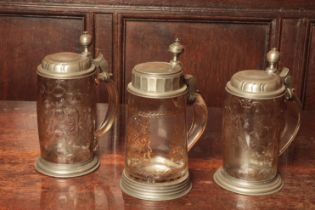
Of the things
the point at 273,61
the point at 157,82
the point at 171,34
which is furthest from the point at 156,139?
the point at 171,34

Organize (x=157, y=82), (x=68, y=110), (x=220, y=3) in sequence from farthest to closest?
(x=220, y=3) < (x=68, y=110) < (x=157, y=82)

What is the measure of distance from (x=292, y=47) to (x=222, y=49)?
0.71ft

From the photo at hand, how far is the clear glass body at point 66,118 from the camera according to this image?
3.41 feet

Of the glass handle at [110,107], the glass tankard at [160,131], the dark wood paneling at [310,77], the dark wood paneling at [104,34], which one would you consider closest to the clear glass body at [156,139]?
the glass tankard at [160,131]

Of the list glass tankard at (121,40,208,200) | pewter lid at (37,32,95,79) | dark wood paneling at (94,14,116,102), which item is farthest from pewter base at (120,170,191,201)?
dark wood paneling at (94,14,116,102)

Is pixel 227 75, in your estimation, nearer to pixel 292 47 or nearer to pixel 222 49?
pixel 222 49

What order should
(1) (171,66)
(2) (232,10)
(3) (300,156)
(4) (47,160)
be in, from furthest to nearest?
(2) (232,10) → (3) (300,156) → (4) (47,160) → (1) (171,66)

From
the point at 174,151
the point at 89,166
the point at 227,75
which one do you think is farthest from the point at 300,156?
the point at 227,75

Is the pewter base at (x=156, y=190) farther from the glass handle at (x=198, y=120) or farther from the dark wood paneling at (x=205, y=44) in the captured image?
the dark wood paneling at (x=205, y=44)

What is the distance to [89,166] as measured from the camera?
1.07 metres

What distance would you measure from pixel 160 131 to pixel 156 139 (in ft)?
0.06

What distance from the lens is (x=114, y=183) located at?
3.38 feet

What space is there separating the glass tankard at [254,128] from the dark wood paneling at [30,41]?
92cm

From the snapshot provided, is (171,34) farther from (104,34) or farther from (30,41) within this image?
(30,41)
